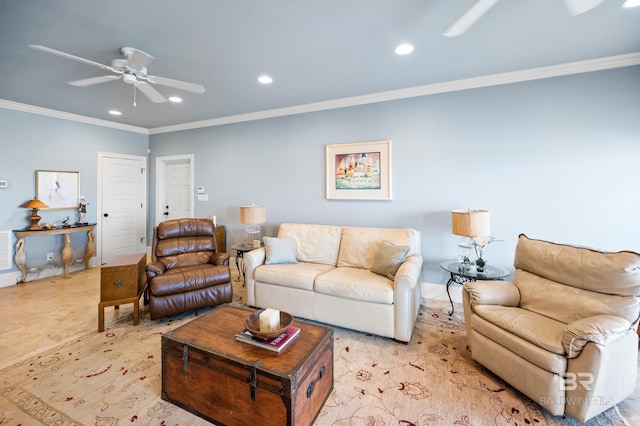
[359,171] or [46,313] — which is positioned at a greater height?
[359,171]

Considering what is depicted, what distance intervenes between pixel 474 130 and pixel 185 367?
3624 millimetres

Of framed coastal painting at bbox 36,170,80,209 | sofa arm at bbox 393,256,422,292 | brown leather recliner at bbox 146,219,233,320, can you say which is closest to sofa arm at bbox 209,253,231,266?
brown leather recliner at bbox 146,219,233,320

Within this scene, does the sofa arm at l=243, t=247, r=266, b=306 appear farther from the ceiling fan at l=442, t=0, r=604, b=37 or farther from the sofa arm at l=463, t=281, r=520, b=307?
the ceiling fan at l=442, t=0, r=604, b=37

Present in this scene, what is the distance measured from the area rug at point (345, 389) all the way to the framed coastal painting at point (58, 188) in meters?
3.12

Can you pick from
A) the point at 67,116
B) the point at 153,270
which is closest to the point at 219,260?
the point at 153,270

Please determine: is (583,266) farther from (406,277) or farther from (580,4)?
(580,4)

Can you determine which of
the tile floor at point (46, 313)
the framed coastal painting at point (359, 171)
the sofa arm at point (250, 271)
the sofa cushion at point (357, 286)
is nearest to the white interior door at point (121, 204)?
the tile floor at point (46, 313)

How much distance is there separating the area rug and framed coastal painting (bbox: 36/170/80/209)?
312cm

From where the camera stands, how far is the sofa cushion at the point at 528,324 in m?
1.63

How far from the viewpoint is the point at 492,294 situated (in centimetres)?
215

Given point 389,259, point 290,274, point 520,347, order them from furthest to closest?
point 290,274 → point 389,259 → point 520,347

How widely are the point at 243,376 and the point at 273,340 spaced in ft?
0.79

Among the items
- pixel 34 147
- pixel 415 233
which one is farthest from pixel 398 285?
pixel 34 147

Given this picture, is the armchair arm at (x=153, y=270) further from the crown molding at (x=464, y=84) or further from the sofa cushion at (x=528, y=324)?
the sofa cushion at (x=528, y=324)
